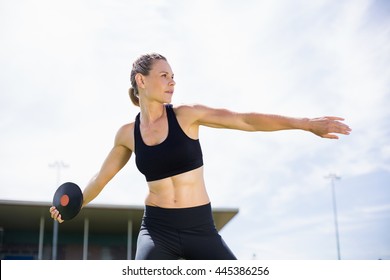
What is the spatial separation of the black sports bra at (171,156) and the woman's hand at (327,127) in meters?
0.91

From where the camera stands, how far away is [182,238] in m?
3.63

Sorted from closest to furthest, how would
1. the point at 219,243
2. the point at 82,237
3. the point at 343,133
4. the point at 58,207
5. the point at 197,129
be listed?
the point at 343,133, the point at 219,243, the point at 197,129, the point at 58,207, the point at 82,237

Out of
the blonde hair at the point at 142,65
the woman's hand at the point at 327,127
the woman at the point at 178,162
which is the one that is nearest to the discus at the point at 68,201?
the woman at the point at 178,162

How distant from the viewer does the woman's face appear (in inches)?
155

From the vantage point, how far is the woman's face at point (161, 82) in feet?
12.9

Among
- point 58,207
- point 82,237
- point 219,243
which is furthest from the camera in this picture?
point 82,237

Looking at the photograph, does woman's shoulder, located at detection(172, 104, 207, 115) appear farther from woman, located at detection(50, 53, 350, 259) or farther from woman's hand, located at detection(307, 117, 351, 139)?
woman's hand, located at detection(307, 117, 351, 139)

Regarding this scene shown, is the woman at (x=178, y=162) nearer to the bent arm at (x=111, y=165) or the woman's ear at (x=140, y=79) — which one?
the woman's ear at (x=140, y=79)

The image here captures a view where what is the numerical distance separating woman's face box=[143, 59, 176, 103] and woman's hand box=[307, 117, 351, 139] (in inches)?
46.8

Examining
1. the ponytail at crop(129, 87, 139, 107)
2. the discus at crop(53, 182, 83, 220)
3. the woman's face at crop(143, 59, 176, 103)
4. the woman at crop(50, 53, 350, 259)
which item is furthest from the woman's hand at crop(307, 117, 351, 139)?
the discus at crop(53, 182, 83, 220)
